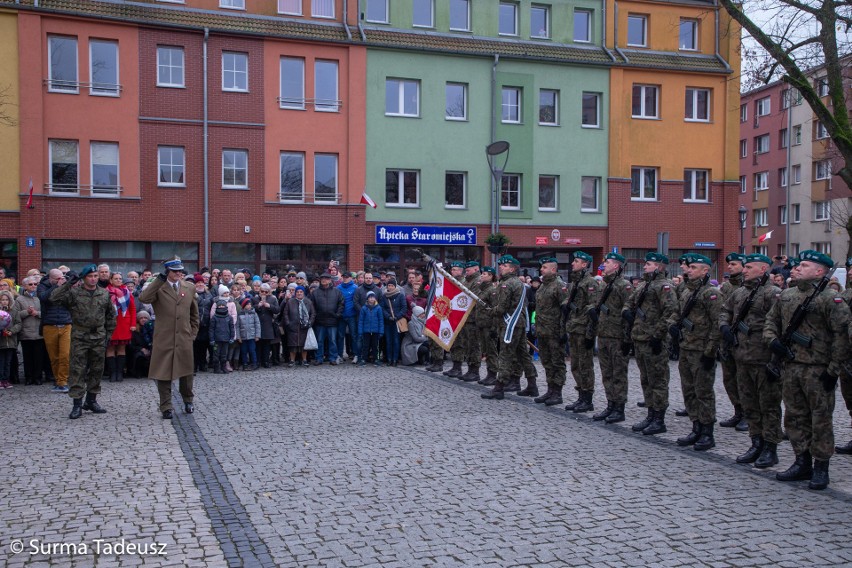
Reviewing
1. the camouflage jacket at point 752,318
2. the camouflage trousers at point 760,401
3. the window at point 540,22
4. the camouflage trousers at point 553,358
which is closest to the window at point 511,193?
the window at point 540,22

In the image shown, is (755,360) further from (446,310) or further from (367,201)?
(367,201)

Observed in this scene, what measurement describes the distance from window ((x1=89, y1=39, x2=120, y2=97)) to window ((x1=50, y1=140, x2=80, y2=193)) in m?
1.95

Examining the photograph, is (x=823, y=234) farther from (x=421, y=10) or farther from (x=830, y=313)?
(x=830, y=313)

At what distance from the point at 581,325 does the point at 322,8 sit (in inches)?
871

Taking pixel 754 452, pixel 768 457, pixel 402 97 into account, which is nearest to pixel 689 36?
pixel 402 97

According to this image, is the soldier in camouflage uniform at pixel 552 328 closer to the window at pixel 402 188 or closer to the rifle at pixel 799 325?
the rifle at pixel 799 325

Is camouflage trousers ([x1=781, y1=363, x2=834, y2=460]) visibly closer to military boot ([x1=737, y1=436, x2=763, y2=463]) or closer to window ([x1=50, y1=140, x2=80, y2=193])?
military boot ([x1=737, y1=436, x2=763, y2=463])

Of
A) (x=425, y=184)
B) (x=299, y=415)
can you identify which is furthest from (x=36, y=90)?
(x=299, y=415)

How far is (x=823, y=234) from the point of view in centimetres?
5178

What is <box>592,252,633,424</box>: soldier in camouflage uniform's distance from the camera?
10844mm

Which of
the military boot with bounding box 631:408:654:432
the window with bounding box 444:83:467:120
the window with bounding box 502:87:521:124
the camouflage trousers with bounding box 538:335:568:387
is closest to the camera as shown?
the military boot with bounding box 631:408:654:432

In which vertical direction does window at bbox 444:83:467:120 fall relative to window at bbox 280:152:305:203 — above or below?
above

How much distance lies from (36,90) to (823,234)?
4495 centimetres

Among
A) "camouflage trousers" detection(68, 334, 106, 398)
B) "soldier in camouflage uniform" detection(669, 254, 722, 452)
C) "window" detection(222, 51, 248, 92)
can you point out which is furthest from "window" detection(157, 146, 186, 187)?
"soldier in camouflage uniform" detection(669, 254, 722, 452)
